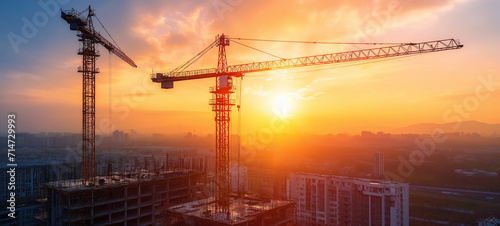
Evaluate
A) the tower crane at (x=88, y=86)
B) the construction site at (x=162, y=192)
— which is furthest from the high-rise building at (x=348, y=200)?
the tower crane at (x=88, y=86)

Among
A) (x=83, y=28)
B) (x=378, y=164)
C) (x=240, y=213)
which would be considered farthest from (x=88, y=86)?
(x=378, y=164)

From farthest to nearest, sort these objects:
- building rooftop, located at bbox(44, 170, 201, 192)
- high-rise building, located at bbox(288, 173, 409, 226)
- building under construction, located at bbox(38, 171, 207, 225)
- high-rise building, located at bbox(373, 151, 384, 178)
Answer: high-rise building, located at bbox(373, 151, 384, 178) → high-rise building, located at bbox(288, 173, 409, 226) → building rooftop, located at bbox(44, 170, 201, 192) → building under construction, located at bbox(38, 171, 207, 225)

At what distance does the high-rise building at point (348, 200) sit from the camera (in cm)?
1933

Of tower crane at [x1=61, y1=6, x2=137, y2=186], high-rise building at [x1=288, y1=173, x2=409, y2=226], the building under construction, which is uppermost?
tower crane at [x1=61, y1=6, x2=137, y2=186]

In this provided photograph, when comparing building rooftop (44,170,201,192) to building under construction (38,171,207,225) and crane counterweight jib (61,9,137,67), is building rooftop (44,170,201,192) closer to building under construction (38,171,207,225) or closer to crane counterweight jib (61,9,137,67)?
building under construction (38,171,207,225)

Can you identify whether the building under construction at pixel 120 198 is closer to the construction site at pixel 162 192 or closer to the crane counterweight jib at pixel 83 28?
the construction site at pixel 162 192

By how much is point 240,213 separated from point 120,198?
6.78m

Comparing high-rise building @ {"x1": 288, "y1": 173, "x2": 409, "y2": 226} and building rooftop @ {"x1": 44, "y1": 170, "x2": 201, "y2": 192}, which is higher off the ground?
building rooftop @ {"x1": 44, "y1": 170, "x2": 201, "y2": 192}

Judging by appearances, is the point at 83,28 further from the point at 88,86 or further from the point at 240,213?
the point at 240,213

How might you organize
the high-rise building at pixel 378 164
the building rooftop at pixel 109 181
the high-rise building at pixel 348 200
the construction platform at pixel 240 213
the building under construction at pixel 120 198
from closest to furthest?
the construction platform at pixel 240 213
the building under construction at pixel 120 198
the building rooftop at pixel 109 181
the high-rise building at pixel 348 200
the high-rise building at pixel 378 164

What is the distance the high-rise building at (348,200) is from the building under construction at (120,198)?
316 inches

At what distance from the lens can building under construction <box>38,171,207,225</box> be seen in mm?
13914

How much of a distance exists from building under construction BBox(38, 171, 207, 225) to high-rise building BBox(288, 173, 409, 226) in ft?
26.4

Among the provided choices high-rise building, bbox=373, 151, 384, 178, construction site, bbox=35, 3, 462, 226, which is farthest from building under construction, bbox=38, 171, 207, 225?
high-rise building, bbox=373, 151, 384, 178
